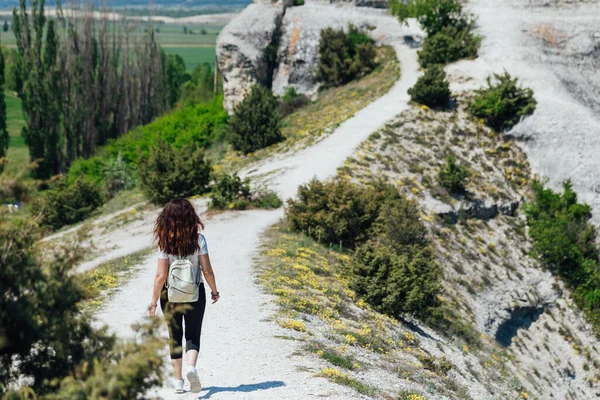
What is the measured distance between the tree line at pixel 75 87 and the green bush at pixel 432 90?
23833 mm

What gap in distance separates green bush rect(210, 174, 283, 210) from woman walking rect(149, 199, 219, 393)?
1470 cm

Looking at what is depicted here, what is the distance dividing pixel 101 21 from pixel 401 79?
34432 mm

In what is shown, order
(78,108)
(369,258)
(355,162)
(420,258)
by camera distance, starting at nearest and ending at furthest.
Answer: (369,258) < (420,258) < (355,162) < (78,108)

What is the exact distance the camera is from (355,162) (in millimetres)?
26453

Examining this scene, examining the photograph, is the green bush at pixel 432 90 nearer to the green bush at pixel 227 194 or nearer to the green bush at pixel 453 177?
the green bush at pixel 453 177

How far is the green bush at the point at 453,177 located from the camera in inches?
1040

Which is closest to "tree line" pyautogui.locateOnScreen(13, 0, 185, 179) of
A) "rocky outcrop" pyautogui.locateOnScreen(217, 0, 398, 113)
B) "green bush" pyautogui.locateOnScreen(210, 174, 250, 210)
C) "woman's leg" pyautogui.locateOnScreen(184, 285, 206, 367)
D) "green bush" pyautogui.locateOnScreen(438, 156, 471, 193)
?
"rocky outcrop" pyautogui.locateOnScreen(217, 0, 398, 113)

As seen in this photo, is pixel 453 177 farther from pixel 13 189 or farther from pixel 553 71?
pixel 13 189

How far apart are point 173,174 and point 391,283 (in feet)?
37.4

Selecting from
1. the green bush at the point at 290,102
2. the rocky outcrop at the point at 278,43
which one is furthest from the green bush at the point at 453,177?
the rocky outcrop at the point at 278,43

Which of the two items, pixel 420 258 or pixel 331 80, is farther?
pixel 331 80

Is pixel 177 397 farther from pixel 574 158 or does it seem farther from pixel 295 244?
pixel 574 158

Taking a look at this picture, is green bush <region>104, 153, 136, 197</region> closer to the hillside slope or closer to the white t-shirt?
the hillside slope

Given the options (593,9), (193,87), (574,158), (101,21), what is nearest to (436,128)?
(574,158)
